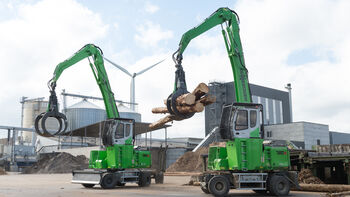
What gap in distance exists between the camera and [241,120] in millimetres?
12852

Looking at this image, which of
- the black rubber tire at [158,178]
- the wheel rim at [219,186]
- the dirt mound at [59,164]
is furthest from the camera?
the dirt mound at [59,164]

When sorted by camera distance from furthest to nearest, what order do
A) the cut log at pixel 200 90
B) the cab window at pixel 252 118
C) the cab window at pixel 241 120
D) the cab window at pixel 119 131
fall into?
the cab window at pixel 119 131 → the cut log at pixel 200 90 → the cab window at pixel 252 118 → the cab window at pixel 241 120

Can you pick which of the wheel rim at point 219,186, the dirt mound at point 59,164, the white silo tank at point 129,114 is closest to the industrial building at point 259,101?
the white silo tank at point 129,114

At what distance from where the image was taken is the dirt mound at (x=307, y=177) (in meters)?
15.6

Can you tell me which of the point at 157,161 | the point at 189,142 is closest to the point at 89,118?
the point at 189,142

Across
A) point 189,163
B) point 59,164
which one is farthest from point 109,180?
point 59,164

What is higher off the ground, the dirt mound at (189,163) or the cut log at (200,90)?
the cut log at (200,90)

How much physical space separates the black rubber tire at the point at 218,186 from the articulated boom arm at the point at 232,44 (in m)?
3.02

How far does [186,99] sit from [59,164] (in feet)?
116

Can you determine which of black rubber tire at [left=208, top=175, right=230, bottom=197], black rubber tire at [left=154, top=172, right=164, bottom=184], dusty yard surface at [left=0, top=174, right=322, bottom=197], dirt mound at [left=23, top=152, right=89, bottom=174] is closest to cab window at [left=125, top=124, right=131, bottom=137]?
dusty yard surface at [left=0, top=174, right=322, bottom=197]

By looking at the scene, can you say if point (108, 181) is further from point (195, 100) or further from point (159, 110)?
point (195, 100)

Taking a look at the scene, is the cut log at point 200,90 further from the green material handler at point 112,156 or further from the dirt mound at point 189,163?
the dirt mound at point 189,163

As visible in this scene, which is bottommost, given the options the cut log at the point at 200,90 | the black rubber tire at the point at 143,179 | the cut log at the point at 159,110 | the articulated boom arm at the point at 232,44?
the black rubber tire at the point at 143,179

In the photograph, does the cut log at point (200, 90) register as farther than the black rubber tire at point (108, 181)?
No
